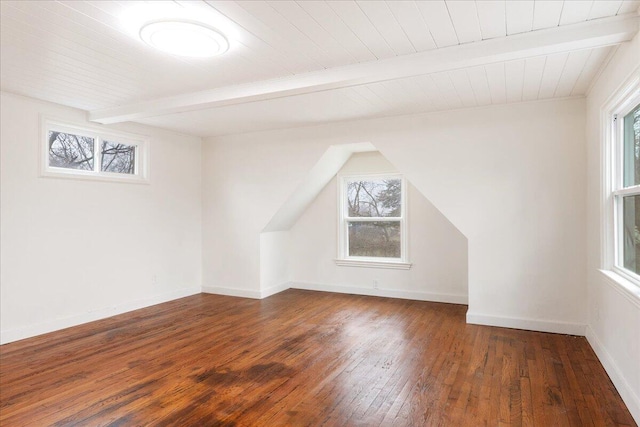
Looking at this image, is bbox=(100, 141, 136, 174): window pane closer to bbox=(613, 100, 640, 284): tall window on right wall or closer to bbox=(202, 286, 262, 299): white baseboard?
bbox=(202, 286, 262, 299): white baseboard

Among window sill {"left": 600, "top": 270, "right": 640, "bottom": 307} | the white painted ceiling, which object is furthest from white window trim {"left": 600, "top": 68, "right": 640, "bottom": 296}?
the white painted ceiling

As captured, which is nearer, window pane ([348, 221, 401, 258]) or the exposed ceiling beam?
the exposed ceiling beam

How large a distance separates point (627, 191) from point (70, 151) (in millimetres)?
5350

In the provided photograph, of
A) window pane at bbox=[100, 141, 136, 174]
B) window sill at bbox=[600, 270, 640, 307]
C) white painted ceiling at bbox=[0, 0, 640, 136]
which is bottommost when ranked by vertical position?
window sill at bbox=[600, 270, 640, 307]

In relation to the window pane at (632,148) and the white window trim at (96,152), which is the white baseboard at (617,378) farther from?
Answer: the white window trim at (96,152)

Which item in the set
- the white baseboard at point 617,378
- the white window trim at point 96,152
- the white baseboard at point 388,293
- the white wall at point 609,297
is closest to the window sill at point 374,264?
the white baseboard at point 388,293

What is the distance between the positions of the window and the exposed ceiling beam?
2.85ft

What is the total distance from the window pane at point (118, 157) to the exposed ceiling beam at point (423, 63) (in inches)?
37.1

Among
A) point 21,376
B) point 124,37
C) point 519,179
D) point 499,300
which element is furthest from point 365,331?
point 124,37

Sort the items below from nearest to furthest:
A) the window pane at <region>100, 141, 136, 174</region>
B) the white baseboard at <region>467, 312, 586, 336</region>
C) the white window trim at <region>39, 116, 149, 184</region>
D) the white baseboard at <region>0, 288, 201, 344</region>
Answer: the white baseboard at <region>0, 288, 201, 344</region>
the white baseboard at <region>467, 312, 586, 336</region>
the white window trim at <region>39, 116, 149, 184</region>
the window pane at <region>100, 141, 136, 174</region>

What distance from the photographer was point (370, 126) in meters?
4.98

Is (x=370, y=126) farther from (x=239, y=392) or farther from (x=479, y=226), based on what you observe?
(x=239, y=392)

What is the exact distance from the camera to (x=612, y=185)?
122 inches

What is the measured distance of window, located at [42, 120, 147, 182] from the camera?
4254mm
